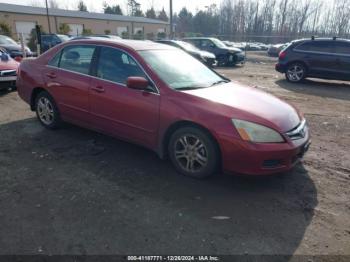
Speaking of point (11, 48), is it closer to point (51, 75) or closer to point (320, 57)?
point (51, 75)

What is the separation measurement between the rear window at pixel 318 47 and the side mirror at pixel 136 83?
390 inches

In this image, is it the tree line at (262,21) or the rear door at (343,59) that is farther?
Answer: the tree line at (262,21)

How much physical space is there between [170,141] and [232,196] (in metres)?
1.04

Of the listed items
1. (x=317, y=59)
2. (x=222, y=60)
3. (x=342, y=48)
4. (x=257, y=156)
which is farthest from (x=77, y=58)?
(x=222, y=60)

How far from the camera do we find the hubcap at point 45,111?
5.35m

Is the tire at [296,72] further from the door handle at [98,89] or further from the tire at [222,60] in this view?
the door handle at [98,89]

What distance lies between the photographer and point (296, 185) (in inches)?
149

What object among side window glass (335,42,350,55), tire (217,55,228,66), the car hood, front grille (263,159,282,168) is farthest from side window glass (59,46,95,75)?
tire (217,55,228,66)

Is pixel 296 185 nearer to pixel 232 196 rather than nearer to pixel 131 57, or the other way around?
pixel 232 196

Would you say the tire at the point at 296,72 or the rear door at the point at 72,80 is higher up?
the rear door at the point at 72,80

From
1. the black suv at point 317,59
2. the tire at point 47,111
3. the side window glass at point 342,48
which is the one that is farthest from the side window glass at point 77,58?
the side window glass at point 342,48

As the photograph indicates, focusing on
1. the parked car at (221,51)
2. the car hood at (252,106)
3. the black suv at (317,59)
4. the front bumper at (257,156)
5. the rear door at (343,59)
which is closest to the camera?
the front bumper at (257,156)

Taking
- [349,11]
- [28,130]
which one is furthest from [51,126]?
[349,11]

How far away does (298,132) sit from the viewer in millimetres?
3672
